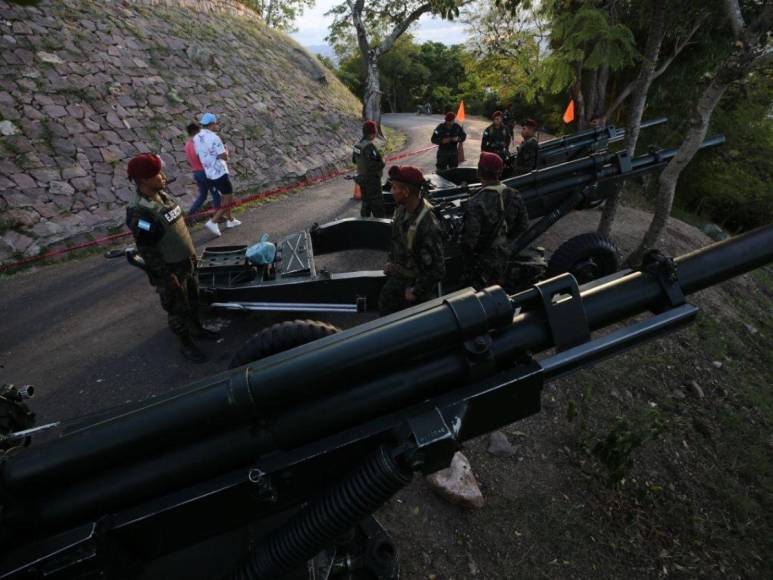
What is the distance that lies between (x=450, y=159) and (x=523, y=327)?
30.4 ft

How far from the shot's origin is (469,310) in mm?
1643

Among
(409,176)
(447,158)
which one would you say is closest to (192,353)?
(409,176)

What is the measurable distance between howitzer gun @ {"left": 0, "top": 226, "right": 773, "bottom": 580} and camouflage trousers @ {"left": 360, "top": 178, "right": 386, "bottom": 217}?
5610mm

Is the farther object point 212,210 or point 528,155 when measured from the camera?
point 212,210

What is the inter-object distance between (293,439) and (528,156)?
7170 millimetres

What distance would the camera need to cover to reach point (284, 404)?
1.58m

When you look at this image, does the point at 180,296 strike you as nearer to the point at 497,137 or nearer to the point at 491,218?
the point at 491,218

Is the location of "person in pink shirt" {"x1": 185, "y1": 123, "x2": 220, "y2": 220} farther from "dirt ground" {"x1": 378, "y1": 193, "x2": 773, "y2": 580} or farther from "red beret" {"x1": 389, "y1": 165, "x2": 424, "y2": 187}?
"dirt ground" {"x1": 378, "y1": 193, "x2": 773, "y2": 580}

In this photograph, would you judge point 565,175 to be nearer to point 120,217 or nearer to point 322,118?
point 120,217

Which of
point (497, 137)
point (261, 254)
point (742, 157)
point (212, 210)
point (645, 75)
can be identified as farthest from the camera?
point (742, 157)

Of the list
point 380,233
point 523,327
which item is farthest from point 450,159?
point 523,327

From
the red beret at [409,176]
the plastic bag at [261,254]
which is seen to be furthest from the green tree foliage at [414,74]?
the red beret at [409,176]

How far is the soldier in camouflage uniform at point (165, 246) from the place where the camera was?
12.5ft

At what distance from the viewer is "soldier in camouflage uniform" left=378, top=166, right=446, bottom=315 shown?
3.46 meters
